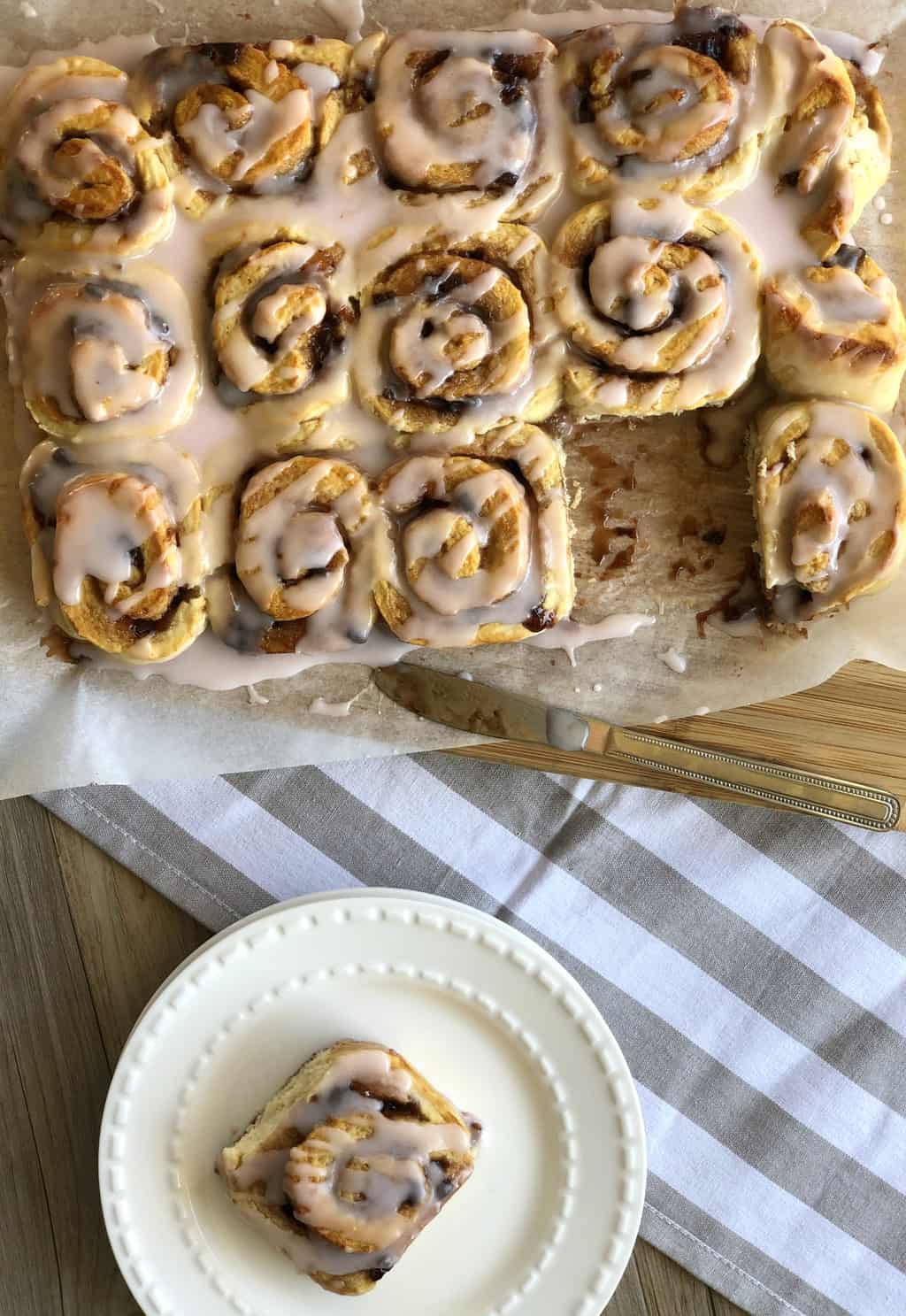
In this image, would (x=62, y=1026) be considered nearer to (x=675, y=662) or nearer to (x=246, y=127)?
(x=675, y=662)

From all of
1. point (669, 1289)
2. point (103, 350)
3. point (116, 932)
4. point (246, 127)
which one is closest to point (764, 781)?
point (669, 1289)

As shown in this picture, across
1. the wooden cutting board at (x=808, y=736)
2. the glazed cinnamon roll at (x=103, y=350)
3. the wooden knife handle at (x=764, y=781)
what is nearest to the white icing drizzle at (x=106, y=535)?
the glazed cinnamon roll at (x=103, y=350)

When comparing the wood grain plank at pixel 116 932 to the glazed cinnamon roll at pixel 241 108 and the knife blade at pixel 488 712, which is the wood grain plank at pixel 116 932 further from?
the glazed cinnamon roll at pixel 241 108

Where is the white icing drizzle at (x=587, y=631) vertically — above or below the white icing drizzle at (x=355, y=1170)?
above

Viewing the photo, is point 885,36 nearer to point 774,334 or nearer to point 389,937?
point 774,334

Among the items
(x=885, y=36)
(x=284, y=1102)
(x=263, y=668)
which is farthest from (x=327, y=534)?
(x=885, y=36)

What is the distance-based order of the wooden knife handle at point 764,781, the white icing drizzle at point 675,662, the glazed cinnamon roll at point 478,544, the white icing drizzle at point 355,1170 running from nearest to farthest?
the white icing drizzle at point 355,1170 → the glazed cinnamon roll at point 478,544 → the wooden knife handle at point 764,781 → the white icing drizzle at point 675,662
